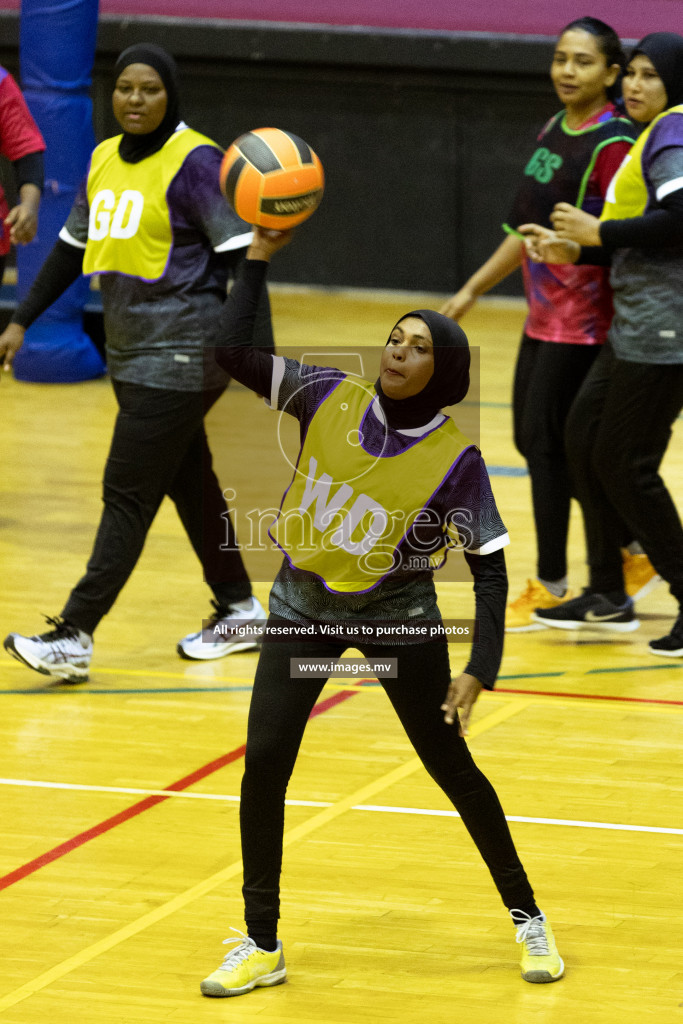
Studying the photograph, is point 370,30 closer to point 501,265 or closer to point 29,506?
point 29,506

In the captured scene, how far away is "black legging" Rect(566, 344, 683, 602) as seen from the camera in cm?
618

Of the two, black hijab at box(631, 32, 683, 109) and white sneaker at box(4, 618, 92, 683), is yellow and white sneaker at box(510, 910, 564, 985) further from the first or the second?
black hijab at box(631, 32, 683, 109)

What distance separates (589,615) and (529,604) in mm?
245

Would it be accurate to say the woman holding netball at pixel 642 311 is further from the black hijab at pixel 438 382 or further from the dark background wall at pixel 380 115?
the dark background wall at pixel 380 115

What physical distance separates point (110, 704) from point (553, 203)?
8.26 ft

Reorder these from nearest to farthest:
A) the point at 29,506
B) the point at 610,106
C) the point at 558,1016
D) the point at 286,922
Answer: the point at 558,1016 < the point at 286,922 < the point at 610,106 < the point at 29,506

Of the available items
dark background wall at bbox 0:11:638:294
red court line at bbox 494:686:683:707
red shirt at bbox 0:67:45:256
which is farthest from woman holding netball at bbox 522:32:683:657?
dark background wall at bbox 0:11:638:294

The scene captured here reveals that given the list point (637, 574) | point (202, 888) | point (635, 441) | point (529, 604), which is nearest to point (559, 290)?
point (635, 441)

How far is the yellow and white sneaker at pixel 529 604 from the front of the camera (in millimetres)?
6805

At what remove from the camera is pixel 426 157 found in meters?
14.5

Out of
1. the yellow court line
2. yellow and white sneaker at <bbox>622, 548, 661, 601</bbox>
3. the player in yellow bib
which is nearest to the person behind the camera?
the yellow court line

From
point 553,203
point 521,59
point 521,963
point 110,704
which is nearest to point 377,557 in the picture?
point 521,963

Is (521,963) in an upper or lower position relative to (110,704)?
upper

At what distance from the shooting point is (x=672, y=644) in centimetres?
645
